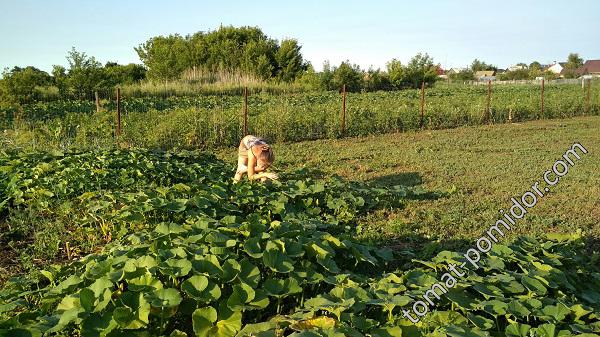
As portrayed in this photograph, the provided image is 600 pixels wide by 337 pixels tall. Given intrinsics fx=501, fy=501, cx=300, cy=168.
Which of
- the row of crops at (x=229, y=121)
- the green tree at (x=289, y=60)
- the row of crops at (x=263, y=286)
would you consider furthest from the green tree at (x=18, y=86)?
the green tree at (x=289, y=60)

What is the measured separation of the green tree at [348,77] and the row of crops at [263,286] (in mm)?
27645

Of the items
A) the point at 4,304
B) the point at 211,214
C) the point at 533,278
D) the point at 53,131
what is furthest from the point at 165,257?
the point at 53,131

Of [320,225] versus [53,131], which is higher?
[53,131]

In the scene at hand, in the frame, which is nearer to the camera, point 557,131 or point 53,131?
point 53,131

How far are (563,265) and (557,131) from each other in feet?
37.5

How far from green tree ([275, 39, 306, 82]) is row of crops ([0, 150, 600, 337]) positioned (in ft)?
105

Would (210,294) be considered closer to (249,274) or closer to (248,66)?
(249,274)

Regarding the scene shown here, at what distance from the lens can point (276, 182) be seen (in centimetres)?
531

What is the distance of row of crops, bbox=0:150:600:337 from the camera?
231 centimetres

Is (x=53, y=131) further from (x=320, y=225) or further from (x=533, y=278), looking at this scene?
(x=533, y=278)

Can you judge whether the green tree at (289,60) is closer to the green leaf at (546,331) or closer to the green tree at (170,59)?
the green tree at (170,59)

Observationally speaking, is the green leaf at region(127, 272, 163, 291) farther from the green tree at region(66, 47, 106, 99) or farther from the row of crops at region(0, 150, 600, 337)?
the green tree at region(66, 47, 106, 99)

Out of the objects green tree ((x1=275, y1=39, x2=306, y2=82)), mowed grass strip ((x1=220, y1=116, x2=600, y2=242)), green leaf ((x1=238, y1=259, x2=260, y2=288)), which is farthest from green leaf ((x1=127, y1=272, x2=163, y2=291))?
green tree ((x1=275, y1=39, x2=306, y2=82))

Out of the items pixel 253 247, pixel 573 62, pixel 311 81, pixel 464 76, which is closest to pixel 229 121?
pixel 253 247
